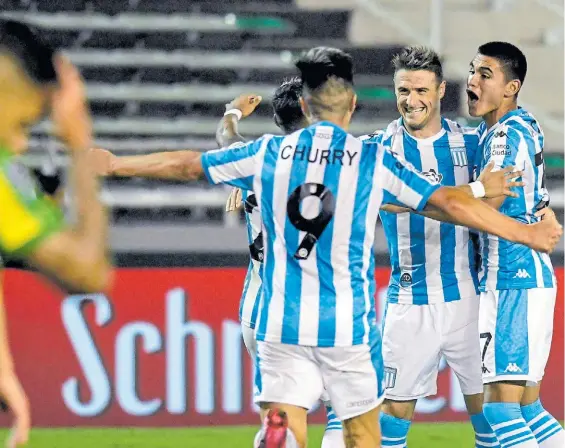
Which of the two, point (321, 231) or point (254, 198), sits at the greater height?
point (254, 198)

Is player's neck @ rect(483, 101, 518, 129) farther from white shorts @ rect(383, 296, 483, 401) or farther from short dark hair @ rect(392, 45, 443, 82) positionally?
white shorts @ rect(383, 296, 483, 401)

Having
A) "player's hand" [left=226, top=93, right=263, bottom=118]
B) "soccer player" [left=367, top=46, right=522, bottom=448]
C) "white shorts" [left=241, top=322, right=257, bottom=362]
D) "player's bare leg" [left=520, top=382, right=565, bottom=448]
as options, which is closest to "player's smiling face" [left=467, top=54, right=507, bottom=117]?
"soccer player" [left=367, top=46, right=522, bottom=448]

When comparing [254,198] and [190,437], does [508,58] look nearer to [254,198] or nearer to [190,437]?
[254,198]

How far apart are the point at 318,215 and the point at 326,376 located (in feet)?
1.79

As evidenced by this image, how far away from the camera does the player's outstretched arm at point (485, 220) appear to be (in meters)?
3.80

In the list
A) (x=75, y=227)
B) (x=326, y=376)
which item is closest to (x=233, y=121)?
(x=326, y=376)

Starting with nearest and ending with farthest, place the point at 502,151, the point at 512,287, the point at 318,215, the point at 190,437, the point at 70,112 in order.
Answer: the point at 70,112
the point at 318,215
the point at 502,151
the point at 512,287
the point at 190,437

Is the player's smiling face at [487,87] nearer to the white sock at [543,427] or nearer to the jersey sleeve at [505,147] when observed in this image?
the jersey sleeve at [505,147]

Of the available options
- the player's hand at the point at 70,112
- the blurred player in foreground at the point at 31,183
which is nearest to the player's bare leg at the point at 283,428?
the blurred player in foreground at the point at 31,183

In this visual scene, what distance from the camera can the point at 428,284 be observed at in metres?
4.85

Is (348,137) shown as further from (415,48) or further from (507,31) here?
(507,31)

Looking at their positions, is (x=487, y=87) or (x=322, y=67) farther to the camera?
(x=487, y=87)

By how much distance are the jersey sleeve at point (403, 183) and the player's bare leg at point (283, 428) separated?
77 cm

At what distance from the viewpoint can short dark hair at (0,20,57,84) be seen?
89.4 inches
